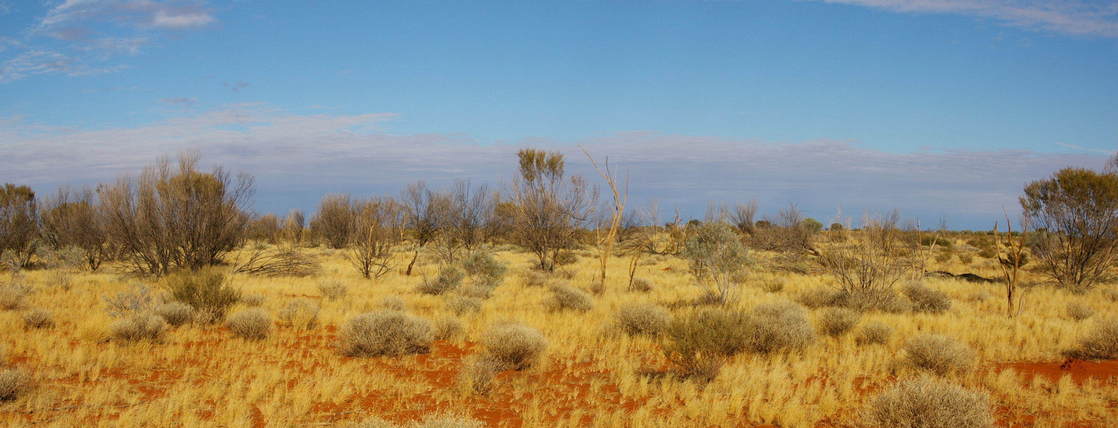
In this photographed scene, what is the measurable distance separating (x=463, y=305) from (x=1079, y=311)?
495 inches

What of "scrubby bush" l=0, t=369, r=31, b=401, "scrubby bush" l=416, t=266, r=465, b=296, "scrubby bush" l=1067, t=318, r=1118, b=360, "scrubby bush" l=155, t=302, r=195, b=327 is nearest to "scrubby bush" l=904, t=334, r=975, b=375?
"scrubby bush" l=1067, t=318, r=1118, b=360

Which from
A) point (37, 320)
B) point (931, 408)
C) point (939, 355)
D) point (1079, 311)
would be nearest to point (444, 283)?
point (37, 320)

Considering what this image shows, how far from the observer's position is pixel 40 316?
9.33m

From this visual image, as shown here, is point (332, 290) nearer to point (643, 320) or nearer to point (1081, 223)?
point (643, 320)

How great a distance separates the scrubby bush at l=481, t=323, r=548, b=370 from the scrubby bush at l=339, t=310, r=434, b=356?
139 centimetres

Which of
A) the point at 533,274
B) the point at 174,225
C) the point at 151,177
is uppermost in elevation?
the point at 151,177

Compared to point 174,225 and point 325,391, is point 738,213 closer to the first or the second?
point 174,225

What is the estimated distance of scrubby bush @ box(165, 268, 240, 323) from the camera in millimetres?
10328

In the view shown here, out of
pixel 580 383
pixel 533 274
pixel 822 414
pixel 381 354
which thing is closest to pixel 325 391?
pixel 381 354

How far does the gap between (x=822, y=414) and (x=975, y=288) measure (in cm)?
1323

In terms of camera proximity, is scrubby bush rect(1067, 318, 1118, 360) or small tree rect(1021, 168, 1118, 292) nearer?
scrubby bush rect(1067, 318, 1118, 360)

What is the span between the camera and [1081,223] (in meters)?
17.0

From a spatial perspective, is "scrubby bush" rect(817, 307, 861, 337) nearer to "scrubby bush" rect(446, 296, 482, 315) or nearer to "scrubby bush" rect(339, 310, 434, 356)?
"scrubby bush" rect(446, 296, 482, 315)

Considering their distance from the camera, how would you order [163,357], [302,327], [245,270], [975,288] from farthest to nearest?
[245,270] < [975,288] < [302,327] < [163,357]
